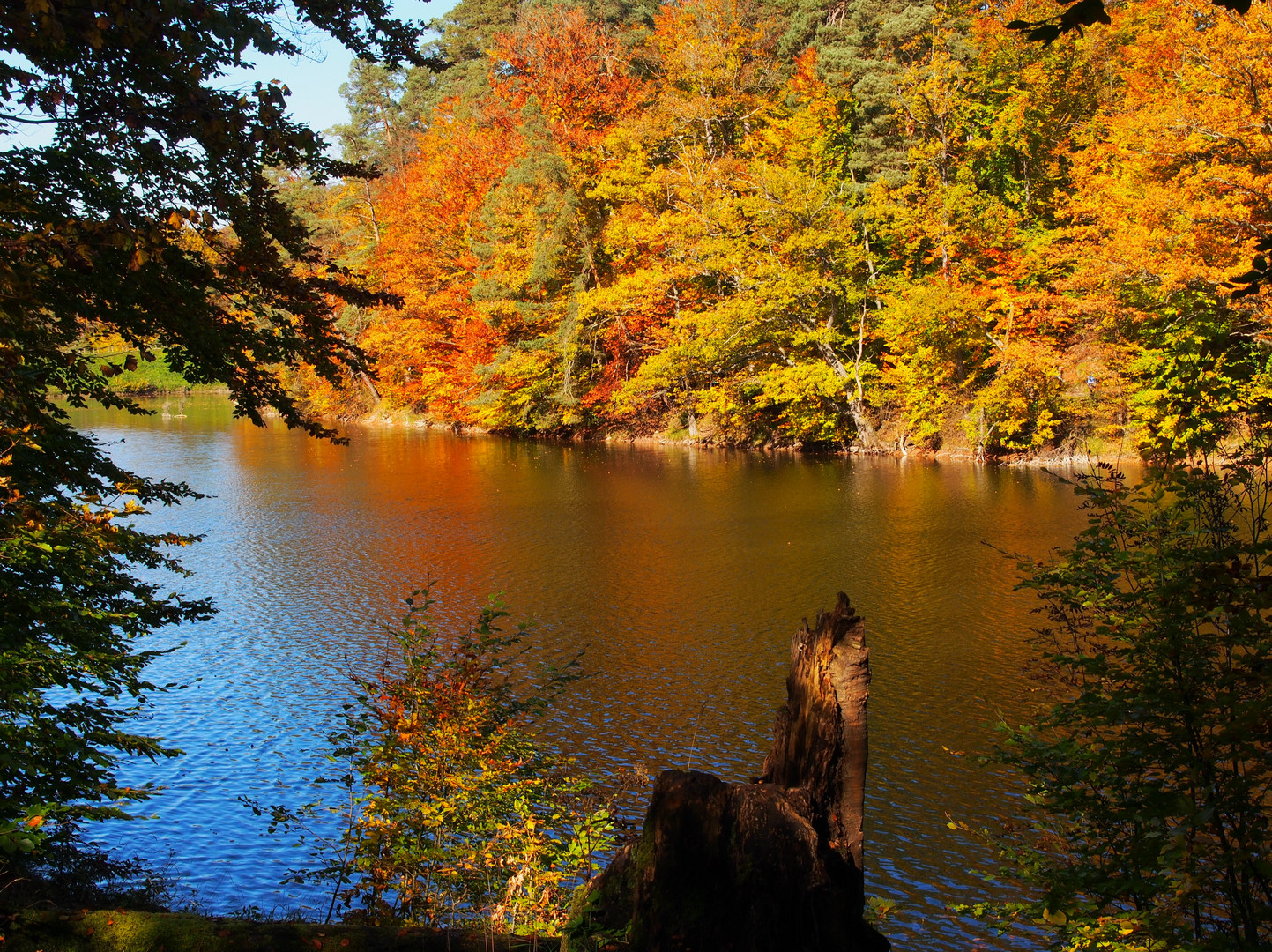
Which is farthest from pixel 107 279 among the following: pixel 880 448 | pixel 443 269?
pixel 443 269

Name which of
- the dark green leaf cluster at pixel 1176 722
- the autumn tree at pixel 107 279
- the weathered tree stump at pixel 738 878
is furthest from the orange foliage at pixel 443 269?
the weathered tree stump at pixel 738 878

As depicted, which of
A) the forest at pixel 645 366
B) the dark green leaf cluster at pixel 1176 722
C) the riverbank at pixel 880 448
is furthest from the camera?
the riverbank at pixel 880 448

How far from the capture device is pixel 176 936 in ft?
11.6

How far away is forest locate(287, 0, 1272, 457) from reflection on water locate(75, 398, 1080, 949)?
11.3ft

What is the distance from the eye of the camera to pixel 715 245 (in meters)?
29.3

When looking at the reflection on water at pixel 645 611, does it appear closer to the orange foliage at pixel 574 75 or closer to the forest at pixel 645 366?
the forest at pixel 645 366

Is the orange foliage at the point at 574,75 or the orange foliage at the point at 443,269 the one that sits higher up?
the orange foliage at the point at 574,75

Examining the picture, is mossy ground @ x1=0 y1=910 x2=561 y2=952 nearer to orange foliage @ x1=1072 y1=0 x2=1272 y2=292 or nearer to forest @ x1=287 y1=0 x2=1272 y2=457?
orange foliage @ x1=1072 y1=0 x2=1272 y2=292

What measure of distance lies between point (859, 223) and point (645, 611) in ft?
66.3

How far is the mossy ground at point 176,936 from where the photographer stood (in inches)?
135

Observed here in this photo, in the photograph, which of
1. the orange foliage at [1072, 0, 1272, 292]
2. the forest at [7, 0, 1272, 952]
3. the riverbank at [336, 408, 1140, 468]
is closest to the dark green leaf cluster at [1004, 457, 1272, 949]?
the forest at [7, 0, 1272, 952]

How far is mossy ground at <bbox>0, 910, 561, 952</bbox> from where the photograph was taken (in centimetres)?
343

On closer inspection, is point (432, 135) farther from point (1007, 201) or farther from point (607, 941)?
point (607, 941)

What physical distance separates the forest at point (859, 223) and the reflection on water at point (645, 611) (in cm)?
345
